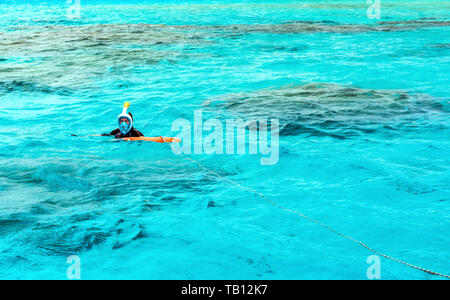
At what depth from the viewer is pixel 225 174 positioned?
8.29m

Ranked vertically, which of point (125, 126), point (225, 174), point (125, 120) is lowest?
point (225, 174)

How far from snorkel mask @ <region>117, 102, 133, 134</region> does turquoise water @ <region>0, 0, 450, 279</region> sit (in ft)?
1.23

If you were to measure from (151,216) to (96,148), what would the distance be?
3.50 meters

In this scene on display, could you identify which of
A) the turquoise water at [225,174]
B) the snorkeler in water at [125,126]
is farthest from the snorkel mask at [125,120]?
the turquoise water at [225,174]

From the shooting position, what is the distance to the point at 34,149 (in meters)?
9.67

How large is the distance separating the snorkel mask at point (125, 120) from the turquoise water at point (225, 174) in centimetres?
37

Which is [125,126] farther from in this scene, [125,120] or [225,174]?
[225,174]

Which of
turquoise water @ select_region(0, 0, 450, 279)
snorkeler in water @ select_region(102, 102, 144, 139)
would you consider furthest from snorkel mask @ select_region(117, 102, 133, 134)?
turquoise water @ select_region(0, 0, 450, 279)

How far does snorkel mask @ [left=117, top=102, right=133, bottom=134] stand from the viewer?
922 centimetres

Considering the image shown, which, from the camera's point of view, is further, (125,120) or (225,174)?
(125,120)

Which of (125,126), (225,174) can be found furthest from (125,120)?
(225,174)

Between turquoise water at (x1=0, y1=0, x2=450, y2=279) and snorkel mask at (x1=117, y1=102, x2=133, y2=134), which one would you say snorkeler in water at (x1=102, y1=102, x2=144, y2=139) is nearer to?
snorkel mask at (x1=117, y1=102, x2=133, y2=134)

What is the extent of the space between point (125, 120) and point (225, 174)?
249cm

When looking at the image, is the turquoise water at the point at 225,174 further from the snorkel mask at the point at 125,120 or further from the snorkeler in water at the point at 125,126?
the snorkel mask at the point at 125,120
